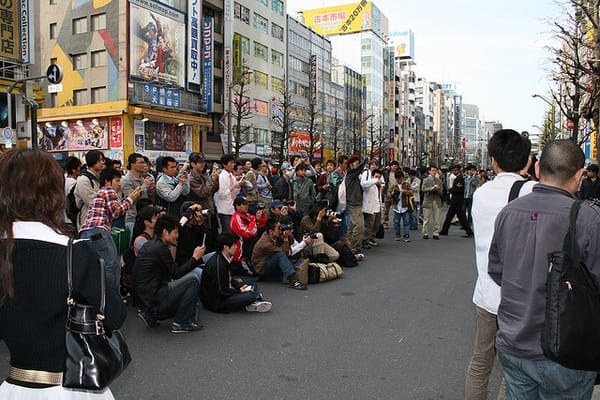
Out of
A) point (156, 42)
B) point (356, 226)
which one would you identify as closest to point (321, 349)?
point (356, 226)

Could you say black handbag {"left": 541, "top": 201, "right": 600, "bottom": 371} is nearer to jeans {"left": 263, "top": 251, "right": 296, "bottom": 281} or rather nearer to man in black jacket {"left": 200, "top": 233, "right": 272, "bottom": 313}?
man in black jacket {"left": 200, "top": 233, "right": 272, "bottom": 313}

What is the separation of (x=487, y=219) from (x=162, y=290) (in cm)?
362

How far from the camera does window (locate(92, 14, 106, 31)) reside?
105 ft

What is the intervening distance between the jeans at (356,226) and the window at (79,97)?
1120 inches

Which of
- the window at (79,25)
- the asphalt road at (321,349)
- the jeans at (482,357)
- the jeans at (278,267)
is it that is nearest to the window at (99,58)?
the window at (79,25)

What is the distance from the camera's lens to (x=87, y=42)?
32.8 m

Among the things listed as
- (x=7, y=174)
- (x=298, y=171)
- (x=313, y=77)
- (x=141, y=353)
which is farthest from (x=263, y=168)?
(x=313, y=77)

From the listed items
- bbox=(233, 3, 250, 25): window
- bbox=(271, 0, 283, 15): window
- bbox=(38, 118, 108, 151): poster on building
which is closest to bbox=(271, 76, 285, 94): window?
bbox=(233, 3, 250, 25): window

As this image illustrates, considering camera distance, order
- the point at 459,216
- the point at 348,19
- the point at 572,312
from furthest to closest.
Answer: the point at 348,19, the point at 459,216, the point at 572,312

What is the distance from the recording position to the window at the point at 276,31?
47562mm

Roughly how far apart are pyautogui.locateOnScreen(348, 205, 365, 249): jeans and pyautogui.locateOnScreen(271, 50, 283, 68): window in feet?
131

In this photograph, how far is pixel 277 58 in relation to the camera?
159 feet

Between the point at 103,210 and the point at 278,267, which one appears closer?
the point at 103,210

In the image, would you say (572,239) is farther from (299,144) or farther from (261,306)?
(299,144)
